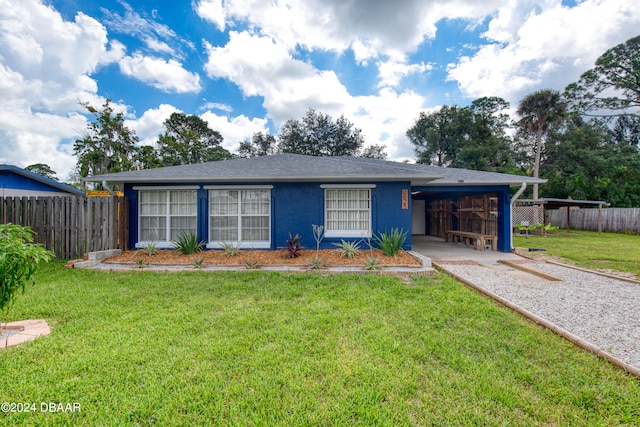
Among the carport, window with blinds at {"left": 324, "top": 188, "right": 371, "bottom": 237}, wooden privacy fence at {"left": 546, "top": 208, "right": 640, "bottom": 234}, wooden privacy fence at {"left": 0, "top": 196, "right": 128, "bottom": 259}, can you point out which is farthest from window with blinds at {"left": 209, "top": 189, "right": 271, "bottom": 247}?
wooden privacy fence at {"left": 546, "top": 208, "right": 640, "bottom": 234}

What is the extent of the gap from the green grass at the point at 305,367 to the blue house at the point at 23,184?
9.08 m

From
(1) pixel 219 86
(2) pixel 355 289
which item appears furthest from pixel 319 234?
(1) pixel 219 86

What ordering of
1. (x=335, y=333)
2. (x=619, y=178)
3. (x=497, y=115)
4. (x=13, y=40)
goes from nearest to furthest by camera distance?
(x=335, y=333), (x=13, y=40), (x=619, y=178), (x=497, y=115)

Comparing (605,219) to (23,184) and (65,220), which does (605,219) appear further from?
(23,184)

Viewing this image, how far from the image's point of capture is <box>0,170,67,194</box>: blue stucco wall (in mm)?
9828

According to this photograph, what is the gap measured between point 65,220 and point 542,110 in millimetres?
30855

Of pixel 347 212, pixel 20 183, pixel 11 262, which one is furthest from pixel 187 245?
pixel 20 183

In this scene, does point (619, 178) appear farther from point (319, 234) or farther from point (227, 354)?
point (227, 354)

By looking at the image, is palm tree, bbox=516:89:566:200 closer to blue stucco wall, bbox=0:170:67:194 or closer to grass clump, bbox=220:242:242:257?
grass clump, bbox=220:242:242:257

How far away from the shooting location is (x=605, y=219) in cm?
1706

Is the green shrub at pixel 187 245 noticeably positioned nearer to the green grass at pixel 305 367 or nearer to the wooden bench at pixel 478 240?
the green grass at pixel 305 367

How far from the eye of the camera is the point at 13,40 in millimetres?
8953

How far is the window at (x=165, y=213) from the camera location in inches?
331

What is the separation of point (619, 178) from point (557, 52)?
11847 mm
